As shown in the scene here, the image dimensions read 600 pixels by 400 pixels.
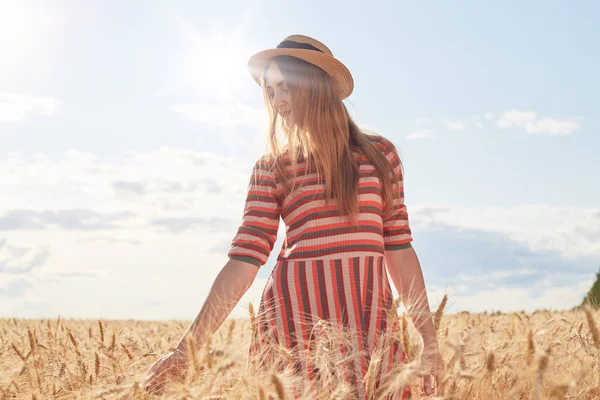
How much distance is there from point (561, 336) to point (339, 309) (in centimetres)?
188

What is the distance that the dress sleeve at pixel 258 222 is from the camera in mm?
2840

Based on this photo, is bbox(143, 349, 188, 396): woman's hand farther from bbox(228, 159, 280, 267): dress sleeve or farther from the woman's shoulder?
the woman's shoulder

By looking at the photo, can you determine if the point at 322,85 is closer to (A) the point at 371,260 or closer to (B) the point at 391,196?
(B) the point at 391,196

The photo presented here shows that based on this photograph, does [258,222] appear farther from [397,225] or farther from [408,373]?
[408,373]

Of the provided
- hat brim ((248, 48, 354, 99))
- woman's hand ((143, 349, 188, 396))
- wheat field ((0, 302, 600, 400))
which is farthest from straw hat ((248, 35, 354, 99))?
woman's hand ((143, 349, 188, 396))

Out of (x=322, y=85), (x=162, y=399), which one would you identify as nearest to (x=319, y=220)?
(x=322, y=85)

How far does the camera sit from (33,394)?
9.36ft

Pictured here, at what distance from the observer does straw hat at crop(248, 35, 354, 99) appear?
3.21m

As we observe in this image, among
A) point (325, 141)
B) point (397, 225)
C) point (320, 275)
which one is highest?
point (325, 141)

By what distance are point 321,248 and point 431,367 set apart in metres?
0.65

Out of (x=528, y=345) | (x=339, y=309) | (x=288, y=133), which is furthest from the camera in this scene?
(x=288, y=133)

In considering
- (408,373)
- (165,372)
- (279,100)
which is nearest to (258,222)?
(279,100)

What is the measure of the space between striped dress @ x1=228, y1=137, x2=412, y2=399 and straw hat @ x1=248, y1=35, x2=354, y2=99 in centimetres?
57

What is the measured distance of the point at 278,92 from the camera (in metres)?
3.10
